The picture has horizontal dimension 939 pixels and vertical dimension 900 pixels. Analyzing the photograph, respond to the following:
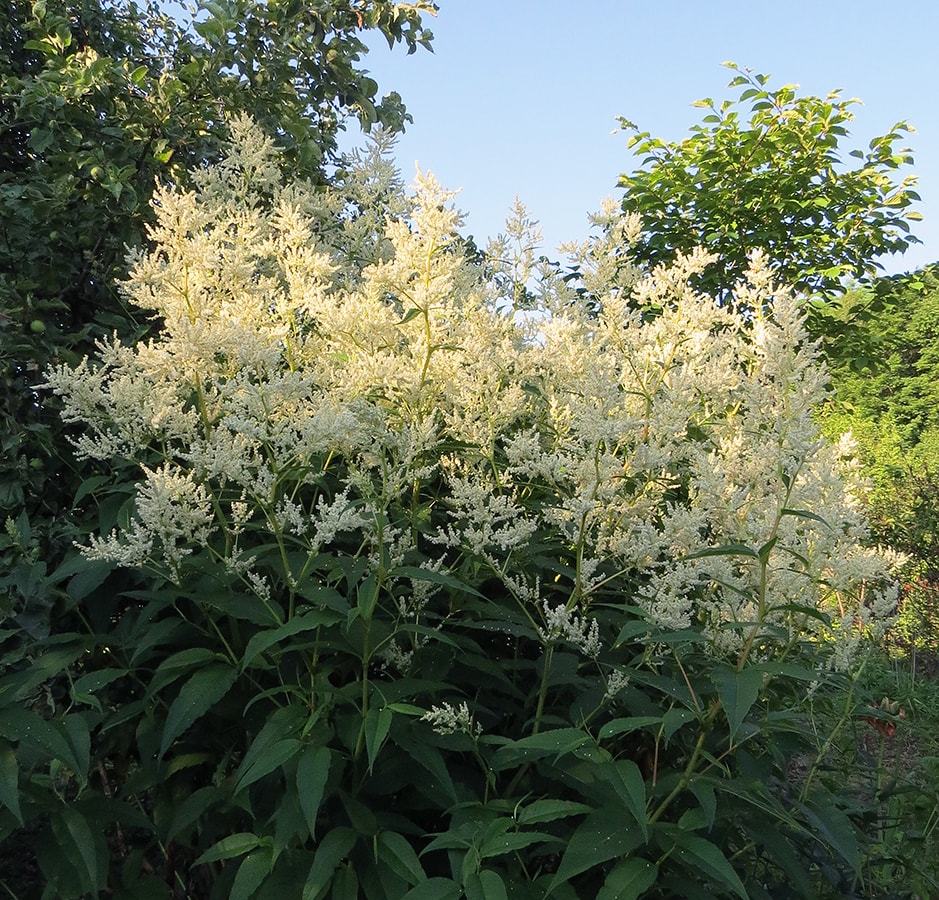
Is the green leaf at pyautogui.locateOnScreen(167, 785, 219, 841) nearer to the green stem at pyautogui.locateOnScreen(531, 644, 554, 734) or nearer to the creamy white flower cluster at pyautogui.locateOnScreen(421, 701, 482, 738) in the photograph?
the creamy white flower cluster at pyautogui.locateOnScreen(421, 701, 482, 738)

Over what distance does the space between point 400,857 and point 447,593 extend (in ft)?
3.00

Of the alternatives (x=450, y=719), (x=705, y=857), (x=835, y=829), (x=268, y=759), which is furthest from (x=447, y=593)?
(x=835, y=829)

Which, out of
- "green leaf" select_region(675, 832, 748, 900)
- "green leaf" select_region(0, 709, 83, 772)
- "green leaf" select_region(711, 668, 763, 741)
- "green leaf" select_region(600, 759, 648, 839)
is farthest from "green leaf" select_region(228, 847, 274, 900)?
"green leaf" select_region(711, 668, 763, 741)

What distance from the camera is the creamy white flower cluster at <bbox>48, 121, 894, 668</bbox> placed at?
2.22m

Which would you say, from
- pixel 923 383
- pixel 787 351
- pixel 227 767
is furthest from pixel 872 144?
pixel 227 767

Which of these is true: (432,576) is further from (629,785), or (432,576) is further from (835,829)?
(835,829)

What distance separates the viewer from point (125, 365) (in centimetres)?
262

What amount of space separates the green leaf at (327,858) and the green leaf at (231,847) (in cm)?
20

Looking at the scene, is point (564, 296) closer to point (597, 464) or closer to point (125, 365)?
point (597, 464)

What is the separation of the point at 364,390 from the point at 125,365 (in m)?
0.70

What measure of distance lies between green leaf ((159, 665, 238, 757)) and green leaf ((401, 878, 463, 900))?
66 centimetres

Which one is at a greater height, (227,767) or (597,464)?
(597,464)

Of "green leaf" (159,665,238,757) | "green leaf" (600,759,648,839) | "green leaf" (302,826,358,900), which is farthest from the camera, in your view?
"green leaf" (159,665,238,757)

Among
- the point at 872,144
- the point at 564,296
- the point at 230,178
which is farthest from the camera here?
the point at 872,144
